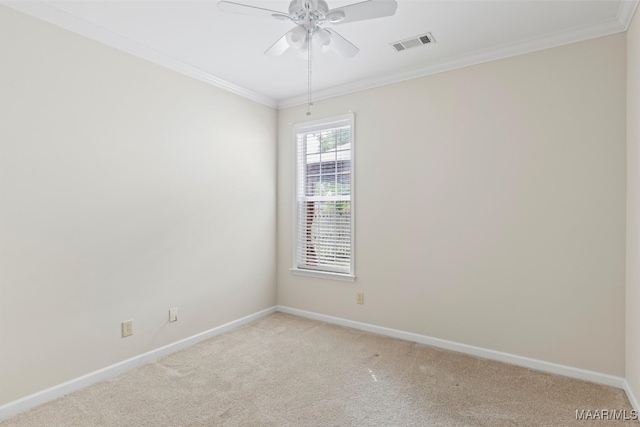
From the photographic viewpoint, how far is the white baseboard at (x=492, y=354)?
2.54m

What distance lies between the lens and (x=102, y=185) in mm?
2654

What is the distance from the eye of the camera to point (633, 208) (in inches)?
90.4

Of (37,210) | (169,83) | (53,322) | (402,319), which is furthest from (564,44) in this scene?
(53,322)

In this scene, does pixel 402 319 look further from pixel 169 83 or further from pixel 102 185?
pixel 169 83

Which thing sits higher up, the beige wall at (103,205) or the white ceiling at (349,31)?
the white ceiling at (349,31)

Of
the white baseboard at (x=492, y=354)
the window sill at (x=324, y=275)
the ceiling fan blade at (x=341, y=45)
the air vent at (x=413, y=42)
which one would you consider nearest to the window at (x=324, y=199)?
the window sill at (x=324, y=275)

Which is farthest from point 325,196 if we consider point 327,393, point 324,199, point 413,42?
point 327,393

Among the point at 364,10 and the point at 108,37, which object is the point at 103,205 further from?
the point at 364,10

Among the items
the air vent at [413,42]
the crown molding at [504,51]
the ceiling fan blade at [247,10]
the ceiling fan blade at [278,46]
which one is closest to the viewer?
the ceiling fan blade at [247,10]

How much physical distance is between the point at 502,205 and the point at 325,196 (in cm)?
186

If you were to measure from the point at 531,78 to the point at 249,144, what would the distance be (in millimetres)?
2797

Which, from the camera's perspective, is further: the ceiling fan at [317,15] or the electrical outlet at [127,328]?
the electrical outlet at [127,328]

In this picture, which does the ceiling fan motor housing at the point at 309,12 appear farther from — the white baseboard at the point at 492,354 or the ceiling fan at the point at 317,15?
the white baseboard at the point at 492,354

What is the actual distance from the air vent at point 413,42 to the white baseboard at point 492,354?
261 cm
